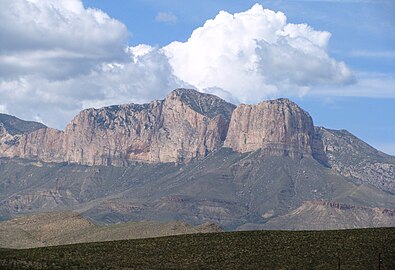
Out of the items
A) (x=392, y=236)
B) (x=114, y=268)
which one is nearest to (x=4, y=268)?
(x=114, y=268)

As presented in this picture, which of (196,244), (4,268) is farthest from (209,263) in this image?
(4,268)

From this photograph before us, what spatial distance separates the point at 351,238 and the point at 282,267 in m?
30.1

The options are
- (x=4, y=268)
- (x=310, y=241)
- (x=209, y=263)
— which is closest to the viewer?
(x=4, y=268)

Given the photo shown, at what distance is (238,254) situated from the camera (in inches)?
7313

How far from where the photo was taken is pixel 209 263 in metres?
178

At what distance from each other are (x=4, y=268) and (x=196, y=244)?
61.1m

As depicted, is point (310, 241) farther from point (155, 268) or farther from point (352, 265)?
point (155, 268)

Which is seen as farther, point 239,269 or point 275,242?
point 275,242

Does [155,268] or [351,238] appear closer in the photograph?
[155,268]

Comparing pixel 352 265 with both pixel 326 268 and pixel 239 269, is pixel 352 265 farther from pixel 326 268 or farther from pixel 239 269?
pixel 239 269

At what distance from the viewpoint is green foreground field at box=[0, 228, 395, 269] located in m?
170

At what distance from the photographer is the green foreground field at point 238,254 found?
170125 millimetres

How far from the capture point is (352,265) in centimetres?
16825

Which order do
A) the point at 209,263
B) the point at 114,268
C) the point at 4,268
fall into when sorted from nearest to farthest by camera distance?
1. the point at 4,268
2. the point at 114,268
3. the point at 209,263
